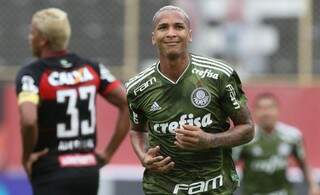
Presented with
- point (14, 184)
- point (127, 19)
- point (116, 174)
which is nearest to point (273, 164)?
point (116, 174)

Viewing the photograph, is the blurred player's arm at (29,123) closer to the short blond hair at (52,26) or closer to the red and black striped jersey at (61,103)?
the red and black striped jersey at (61,103)

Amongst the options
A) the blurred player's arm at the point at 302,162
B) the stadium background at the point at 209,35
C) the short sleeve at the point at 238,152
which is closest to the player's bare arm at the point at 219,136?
the short sleeve at the point at 238,152

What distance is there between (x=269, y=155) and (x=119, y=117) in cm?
303

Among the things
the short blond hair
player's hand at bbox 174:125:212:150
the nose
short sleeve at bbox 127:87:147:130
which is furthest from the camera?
the short blond hair

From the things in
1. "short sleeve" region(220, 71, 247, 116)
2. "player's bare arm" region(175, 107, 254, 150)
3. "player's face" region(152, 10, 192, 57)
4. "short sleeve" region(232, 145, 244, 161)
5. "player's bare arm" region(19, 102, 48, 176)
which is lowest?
"short sleeve" region(232, 145, 244, 161)

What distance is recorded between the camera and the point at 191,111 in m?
6.34

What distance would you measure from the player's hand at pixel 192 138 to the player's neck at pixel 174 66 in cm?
37

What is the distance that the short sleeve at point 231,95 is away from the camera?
6312 millimetres

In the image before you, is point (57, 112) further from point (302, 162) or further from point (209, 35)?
point (209, 35)

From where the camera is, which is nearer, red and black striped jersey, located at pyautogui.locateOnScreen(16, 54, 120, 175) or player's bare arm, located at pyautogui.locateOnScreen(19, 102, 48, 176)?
player's bare arm, located at pyautogui.locateOnScreen(19, 102, 48, 176)

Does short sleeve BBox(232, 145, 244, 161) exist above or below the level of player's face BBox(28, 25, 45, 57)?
below

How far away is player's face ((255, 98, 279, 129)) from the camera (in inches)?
421

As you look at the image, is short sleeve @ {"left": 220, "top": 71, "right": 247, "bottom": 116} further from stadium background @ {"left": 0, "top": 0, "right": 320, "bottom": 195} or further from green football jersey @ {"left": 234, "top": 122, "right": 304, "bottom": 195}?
stadium background @ {"left": 0, "top": 0, "right": 320, "bottom": 195}

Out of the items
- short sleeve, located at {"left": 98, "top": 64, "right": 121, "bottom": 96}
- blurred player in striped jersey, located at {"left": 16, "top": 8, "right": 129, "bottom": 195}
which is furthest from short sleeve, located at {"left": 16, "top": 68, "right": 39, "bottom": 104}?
short sleeve, located at {"left": 98, "top": 64, "right": 121, "bottom": 96}
